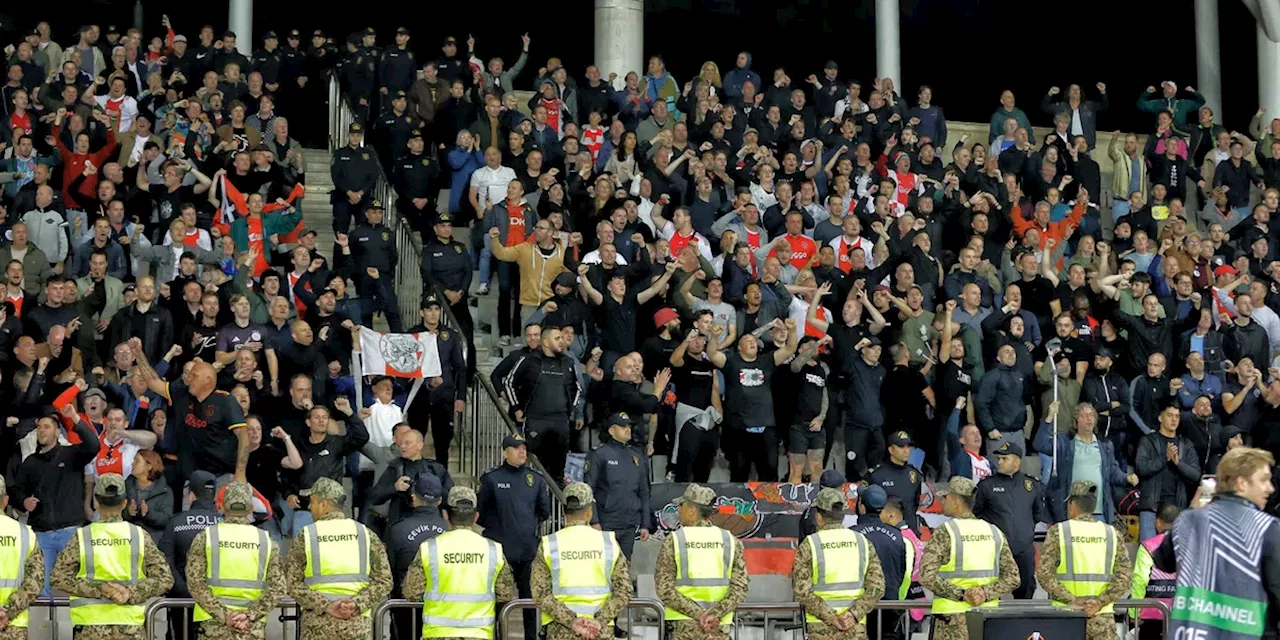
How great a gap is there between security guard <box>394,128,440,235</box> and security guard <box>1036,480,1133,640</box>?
937cm

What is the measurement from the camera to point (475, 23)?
30938 mm

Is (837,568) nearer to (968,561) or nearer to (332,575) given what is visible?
(968,561)

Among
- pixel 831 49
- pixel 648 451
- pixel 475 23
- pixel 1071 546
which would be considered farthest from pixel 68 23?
pixel 1071 546

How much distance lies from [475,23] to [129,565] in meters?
19.4

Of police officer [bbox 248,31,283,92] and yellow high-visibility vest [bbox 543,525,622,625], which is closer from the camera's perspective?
yellow high-visibility vest [bbox 543,525,622,625]

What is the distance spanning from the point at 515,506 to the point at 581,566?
2.44 meters

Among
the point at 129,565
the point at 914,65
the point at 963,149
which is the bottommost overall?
the point at 129,565

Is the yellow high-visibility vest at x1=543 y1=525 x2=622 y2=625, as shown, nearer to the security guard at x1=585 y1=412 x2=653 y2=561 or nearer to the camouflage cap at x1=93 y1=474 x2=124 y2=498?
the camouflage cap at x1=93 y1=474 x2=124 y2=498

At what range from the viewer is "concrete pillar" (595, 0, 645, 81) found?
27.3 m

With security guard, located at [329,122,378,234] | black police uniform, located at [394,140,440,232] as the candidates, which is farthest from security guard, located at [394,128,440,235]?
security guard, located at [329,122,378,234]

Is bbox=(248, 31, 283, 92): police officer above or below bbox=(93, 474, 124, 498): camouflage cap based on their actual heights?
above

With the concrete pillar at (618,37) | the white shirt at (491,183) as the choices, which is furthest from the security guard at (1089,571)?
the concrete pillar at (618,37)

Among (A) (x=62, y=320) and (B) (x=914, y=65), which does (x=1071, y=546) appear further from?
(B) (x=914, y=65)

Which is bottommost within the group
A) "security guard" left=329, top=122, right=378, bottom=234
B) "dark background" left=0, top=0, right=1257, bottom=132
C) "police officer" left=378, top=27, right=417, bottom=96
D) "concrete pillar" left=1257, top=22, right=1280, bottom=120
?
"security guard" left=329, top=122, right=378, bottom=234
